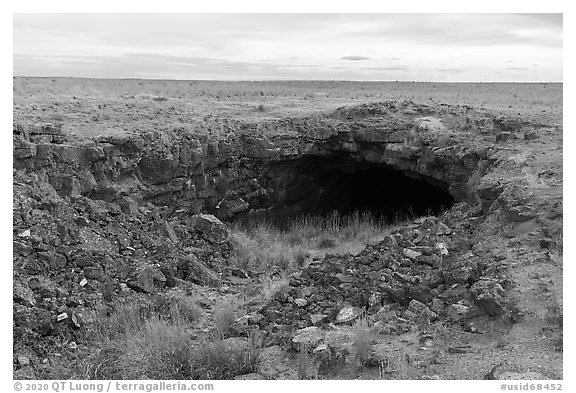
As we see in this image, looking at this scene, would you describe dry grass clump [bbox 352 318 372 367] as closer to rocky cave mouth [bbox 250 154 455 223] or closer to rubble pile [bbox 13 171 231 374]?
rubble pile [bbox 13 171 231 374]

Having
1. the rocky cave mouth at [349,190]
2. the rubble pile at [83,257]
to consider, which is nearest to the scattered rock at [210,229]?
the rubble pile at [83,257]

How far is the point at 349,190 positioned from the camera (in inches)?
722

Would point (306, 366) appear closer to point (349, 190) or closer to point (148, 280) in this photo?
point (148, 280)

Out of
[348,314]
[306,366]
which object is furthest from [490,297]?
[306,366]

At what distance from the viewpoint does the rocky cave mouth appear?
15820mm

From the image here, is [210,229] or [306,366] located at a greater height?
[210,229]

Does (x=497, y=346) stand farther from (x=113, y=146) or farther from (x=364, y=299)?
(x=113, y=146)

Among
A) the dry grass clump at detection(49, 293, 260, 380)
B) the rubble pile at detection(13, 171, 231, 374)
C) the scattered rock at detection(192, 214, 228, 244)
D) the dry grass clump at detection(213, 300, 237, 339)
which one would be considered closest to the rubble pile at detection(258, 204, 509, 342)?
the dry grass clump at detection(213, 300, 237, 339)

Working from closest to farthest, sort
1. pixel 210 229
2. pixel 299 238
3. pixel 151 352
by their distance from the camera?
pixel 151 352
pixel 210 229
pixel 299 238

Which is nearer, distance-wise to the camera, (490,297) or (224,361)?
(224,361)

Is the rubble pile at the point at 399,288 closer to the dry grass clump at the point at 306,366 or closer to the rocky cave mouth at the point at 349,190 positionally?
the dry grass clump at the point at 306,366

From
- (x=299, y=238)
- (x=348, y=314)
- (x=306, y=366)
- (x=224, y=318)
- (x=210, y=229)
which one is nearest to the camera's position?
(x=306, y=366)

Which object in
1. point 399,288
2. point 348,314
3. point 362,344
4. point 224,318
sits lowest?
point 224,318

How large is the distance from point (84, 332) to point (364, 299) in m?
4.31
